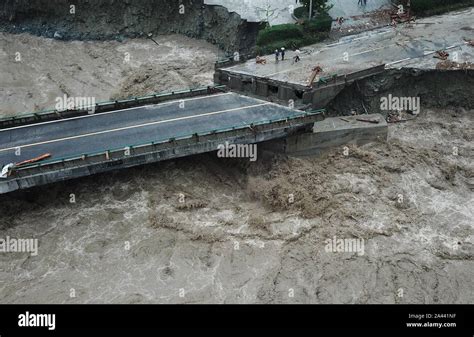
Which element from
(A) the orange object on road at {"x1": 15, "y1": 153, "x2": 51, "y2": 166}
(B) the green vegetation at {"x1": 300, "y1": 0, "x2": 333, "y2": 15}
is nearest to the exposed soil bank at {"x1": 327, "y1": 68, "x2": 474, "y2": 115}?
(B) the green vegetation at {"x1": 300, "y1": 0, "x2": 333, "y2": 15}

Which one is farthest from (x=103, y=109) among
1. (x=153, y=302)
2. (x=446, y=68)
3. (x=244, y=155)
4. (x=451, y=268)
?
(x=446, y=68)

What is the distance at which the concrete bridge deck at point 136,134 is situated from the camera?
79.1 feet

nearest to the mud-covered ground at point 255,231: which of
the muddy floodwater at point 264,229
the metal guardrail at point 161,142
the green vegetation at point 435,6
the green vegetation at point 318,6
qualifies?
the muddy floodwater at point 264,229

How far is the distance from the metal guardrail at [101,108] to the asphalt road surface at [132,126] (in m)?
0.41

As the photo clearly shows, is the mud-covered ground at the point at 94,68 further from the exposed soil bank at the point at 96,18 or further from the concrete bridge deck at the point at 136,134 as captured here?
the concrete bridge deck at the point at 136,134

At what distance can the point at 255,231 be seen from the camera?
955 inches

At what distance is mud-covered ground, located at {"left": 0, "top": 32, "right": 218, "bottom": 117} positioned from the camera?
116 feet

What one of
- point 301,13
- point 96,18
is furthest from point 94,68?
point 301,13

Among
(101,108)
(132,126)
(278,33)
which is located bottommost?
(132,126)

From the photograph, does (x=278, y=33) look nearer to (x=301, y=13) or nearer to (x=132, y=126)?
(x=301, y=13)

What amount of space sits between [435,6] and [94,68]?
97.4 ft

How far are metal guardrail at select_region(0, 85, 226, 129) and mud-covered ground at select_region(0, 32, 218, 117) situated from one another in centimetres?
590

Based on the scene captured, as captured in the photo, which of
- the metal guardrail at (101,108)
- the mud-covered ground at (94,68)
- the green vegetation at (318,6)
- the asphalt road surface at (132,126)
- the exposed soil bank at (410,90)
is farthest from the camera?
the green vegetation at (318,6)

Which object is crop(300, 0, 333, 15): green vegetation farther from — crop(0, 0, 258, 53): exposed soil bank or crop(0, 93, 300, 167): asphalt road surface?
crop(0, 93, 300, 167): asphalt road surface
